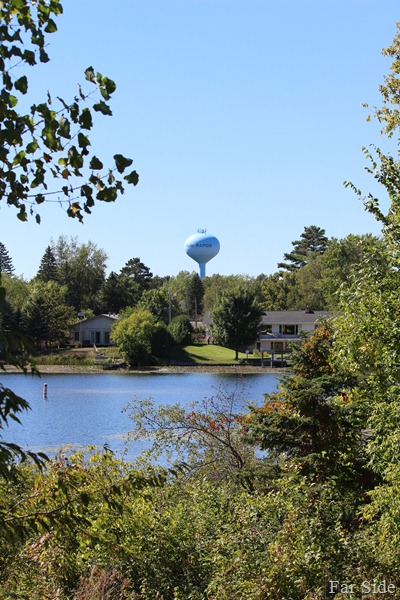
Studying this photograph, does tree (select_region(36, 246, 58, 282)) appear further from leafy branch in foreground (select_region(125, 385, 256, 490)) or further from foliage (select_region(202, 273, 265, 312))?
leafy branch in foreground (select_region(125, 385, 256, 490))

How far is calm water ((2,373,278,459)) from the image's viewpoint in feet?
111

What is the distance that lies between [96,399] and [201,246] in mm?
98677

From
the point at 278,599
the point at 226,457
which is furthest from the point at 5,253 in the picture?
the point at 278,599

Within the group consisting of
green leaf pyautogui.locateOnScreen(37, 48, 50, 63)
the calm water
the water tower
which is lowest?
the calm water

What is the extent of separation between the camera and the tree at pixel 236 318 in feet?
290

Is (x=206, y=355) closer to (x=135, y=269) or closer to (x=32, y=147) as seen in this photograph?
(x=135, y=269)

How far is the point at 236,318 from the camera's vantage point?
291 feet

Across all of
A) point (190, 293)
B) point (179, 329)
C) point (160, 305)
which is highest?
point (190, 293)

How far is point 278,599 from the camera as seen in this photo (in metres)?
8.89

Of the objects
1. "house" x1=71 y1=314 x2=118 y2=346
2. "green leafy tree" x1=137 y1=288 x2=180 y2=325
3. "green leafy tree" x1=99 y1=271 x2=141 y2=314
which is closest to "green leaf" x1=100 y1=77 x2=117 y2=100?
"green leafy tree" x1=137 y1=288 x2=180 y2=325

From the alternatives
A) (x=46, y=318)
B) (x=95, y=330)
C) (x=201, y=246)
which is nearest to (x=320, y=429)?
(x=46, y=318)

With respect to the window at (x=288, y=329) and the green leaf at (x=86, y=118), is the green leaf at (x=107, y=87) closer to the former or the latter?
the green leaf at (x=86, y=118)

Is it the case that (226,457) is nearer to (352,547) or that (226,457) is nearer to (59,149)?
(352,547)

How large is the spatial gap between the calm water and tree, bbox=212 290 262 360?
12859mm
